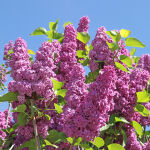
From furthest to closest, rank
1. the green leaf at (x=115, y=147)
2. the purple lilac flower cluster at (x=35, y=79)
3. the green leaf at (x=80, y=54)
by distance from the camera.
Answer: the green leaf at (x=80, y=54) < the purple lilac flower cluster at (x=35, y=79) < the green leaf at (x=115, y=147)

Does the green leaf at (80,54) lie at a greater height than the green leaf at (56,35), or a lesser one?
lesser

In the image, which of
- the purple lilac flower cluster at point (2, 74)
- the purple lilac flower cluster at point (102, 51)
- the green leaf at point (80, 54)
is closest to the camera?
the purple lilac flower cluster at point (102, 51)

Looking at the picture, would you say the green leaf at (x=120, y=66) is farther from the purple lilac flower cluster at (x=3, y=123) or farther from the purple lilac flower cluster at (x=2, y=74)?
the purple lilac flower cluster at (x=2, y=74)

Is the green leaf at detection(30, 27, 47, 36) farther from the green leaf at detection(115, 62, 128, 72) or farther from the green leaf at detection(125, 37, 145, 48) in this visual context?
the green leaf at detection(115, 62, 128, 72)

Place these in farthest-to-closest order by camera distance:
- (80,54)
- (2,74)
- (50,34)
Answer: (2,74) → (50,34) → (80,54)

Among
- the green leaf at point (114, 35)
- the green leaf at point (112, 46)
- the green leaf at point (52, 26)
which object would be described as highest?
the green leaf at point (52, 26)

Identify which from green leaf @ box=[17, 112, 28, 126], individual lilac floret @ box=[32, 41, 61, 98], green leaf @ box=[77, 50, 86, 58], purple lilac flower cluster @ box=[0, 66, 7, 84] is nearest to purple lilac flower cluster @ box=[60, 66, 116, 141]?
individual lilac floret @ box=[32, 41, 61, 98]

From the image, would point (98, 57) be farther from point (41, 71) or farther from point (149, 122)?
point (149, 122)

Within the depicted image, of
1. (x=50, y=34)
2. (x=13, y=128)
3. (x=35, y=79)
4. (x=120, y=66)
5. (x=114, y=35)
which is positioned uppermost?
(x=50, y=34)

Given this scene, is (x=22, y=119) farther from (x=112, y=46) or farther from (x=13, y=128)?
(x=112, y=46)

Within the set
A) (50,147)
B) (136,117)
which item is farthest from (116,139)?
(50,147)

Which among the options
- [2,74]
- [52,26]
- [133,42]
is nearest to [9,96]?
[52,26]

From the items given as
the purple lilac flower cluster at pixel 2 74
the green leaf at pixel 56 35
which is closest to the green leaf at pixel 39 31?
the green leaf at pixel 56 35

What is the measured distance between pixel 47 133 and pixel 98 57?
1109 millimetres
